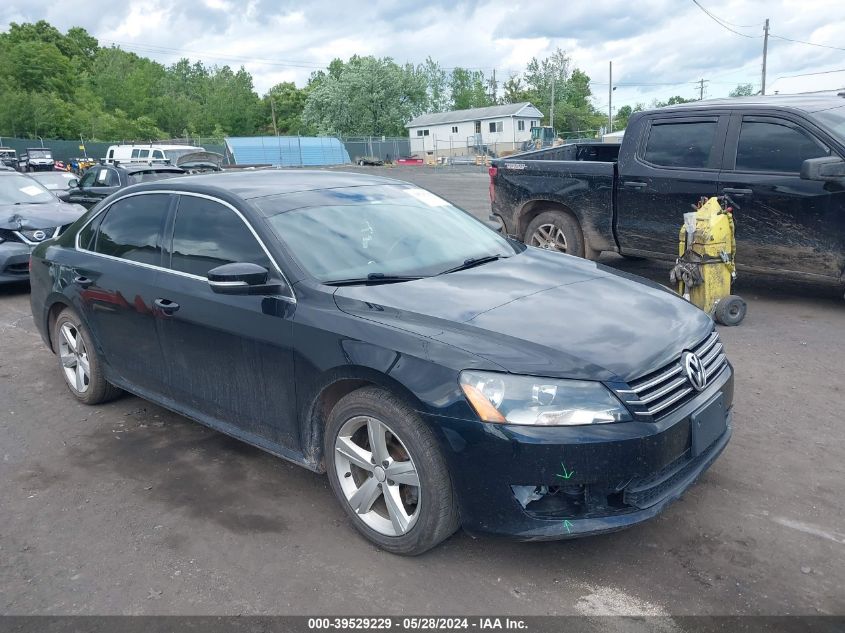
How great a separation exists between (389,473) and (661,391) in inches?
48.1

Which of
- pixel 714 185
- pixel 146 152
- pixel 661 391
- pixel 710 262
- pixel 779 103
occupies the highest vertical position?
pixel 146 152

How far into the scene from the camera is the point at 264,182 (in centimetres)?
436

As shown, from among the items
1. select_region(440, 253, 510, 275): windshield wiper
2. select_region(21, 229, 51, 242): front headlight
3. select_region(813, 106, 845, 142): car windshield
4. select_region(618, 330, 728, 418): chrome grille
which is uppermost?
select_region(813, 106, 845, 142): car windshield

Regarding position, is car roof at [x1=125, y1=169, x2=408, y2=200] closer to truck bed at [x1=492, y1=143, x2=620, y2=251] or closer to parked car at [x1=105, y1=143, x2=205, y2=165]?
truck bed at [x1=492, y1=143, x2=620, y2=251]

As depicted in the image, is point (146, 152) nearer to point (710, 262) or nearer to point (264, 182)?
point (710, 262)

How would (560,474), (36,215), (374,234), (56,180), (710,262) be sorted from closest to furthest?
(560,474), (374,234), (710,262), (36,215), (56,180)

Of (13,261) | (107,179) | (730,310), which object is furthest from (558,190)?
(107,179)

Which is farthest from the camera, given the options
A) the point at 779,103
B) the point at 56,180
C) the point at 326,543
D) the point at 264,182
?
the point at 56,180

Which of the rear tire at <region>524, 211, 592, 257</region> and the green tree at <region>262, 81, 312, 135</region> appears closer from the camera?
the rear tire at <region>524, 211, 592, 257</region>

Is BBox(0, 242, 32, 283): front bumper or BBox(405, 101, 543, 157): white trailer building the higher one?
BBox(405, 101, 543, 157): white trailer building

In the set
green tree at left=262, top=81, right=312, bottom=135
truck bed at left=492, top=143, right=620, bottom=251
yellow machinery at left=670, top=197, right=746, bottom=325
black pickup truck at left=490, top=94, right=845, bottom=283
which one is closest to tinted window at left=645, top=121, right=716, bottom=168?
black pickup truck at left=490, top=94, right=845, bottom=283

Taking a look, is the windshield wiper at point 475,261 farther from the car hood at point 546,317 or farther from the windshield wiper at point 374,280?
the windshield wiper at point 374,280

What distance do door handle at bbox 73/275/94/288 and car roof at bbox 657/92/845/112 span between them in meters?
5.91

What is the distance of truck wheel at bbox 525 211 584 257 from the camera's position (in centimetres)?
831
